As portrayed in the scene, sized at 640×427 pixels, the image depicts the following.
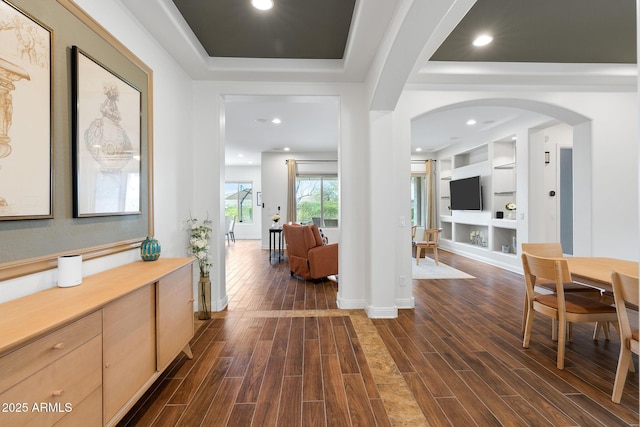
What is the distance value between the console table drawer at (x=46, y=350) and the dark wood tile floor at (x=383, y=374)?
0.82 m

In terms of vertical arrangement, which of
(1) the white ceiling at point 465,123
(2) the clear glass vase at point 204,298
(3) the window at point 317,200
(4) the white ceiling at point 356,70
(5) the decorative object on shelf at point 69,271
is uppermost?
(1) the white ceiling at point 465,123

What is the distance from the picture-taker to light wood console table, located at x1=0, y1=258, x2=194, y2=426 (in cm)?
98

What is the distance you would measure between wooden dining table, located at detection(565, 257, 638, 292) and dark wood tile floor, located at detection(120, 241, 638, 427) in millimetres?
670

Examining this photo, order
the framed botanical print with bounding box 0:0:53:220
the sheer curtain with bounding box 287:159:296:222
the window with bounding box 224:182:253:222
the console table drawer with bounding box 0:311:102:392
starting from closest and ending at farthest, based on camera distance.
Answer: the console table drawer with bounding box 0:311:102:392
the framed botanical print with bounding box 0:0:53:220
the sheer curtain with bounding box 287:159:296:222
the window with bounding box 224:182:253:222

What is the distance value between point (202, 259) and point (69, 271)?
5.32ft

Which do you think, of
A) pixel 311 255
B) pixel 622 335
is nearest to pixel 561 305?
pixel 622 335

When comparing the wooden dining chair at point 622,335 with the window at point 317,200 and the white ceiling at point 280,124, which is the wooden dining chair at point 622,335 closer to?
the white ceiling at point 280,124

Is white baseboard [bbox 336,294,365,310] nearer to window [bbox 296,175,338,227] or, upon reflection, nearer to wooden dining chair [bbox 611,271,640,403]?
wooden dining chair [bbox 611,271,640,403]

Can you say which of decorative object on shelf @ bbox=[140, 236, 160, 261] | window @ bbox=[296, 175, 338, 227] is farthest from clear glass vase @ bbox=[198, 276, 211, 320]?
window @ bbox=[296, 175, 338, 227]

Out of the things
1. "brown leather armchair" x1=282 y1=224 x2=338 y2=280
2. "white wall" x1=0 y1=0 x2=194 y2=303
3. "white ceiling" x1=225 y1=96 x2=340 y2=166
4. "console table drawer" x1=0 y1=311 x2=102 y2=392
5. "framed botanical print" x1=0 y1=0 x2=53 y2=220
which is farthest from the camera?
"brown leather armchair" x1=282 y1=224 x2=338 y2=280

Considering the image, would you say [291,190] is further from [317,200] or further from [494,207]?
[494,207]

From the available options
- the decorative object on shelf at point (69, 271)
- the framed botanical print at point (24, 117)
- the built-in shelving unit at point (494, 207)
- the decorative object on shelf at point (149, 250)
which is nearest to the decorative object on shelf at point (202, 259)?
the decorative object on shelf at point (149, 250)

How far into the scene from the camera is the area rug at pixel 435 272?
5.16 meters

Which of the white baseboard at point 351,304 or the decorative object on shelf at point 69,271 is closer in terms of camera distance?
the decorative object on shelf at point 69,271
